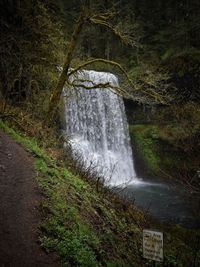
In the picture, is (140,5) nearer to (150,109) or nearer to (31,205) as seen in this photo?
(150,109)

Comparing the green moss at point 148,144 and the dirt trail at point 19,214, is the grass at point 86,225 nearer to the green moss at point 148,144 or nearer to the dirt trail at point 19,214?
the dirt trail at point 19,214

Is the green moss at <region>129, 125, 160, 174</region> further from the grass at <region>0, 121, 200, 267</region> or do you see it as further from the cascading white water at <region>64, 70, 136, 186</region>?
the grass at <region>0, 121, 200, 267</region>

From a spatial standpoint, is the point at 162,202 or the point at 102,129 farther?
the point at 102,129

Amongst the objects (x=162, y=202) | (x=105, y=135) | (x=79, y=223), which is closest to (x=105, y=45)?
(x=105, y=135)

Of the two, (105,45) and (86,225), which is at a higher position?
(105,45)

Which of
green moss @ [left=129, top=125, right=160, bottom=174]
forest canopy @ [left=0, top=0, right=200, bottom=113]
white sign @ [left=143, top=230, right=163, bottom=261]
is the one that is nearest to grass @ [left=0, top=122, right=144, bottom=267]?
white sign @ [left=143, top=230, right=163, bottom=261]

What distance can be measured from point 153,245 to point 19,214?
2.17m

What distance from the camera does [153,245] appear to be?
15.0ft

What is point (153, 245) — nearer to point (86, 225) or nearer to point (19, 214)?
point (86, 225)

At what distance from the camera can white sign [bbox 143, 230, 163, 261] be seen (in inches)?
176

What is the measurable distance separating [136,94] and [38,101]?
3.57m

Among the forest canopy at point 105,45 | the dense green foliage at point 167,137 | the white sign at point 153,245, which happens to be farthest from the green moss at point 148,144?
the white sign at point 153,245

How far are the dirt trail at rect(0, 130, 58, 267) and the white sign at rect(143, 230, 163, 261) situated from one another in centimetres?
130

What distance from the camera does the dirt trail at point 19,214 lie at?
448 centimetres
